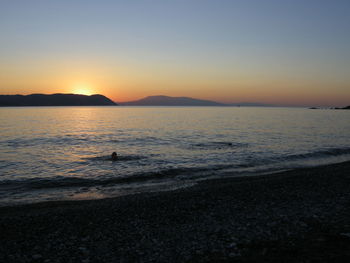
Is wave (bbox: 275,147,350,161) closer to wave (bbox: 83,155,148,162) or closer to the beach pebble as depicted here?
wave (bbox: 83,155,148,162)

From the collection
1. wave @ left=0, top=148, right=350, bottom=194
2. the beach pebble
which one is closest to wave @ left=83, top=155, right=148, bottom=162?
wave @ left=0, top=148, right=350, bottom=194

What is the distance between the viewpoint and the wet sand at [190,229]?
7160 millimetres

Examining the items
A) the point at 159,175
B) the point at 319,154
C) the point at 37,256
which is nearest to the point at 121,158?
the point at 159,175

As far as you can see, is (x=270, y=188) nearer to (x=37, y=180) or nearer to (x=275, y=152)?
(x=37, y=180)

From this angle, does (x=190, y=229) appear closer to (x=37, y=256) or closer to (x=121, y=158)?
(x=37, y=256)

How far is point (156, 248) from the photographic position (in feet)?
24.8

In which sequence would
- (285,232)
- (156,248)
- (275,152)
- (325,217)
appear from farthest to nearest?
(275,152)
(325,217)
(285,232)
(156,248)

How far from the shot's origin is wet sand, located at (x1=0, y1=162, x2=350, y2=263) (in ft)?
23.5

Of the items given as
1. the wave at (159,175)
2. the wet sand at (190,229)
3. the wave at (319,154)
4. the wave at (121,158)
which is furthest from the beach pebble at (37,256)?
the wave at (319,154)

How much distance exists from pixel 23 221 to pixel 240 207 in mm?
8711

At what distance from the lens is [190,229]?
8859 millimetres

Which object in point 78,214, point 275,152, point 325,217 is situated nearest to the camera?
point 325,217

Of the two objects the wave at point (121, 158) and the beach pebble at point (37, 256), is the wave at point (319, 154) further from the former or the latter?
the beach pebble at point (37, 256)

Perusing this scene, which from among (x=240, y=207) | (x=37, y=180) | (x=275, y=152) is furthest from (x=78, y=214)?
(x=275, y=152)
